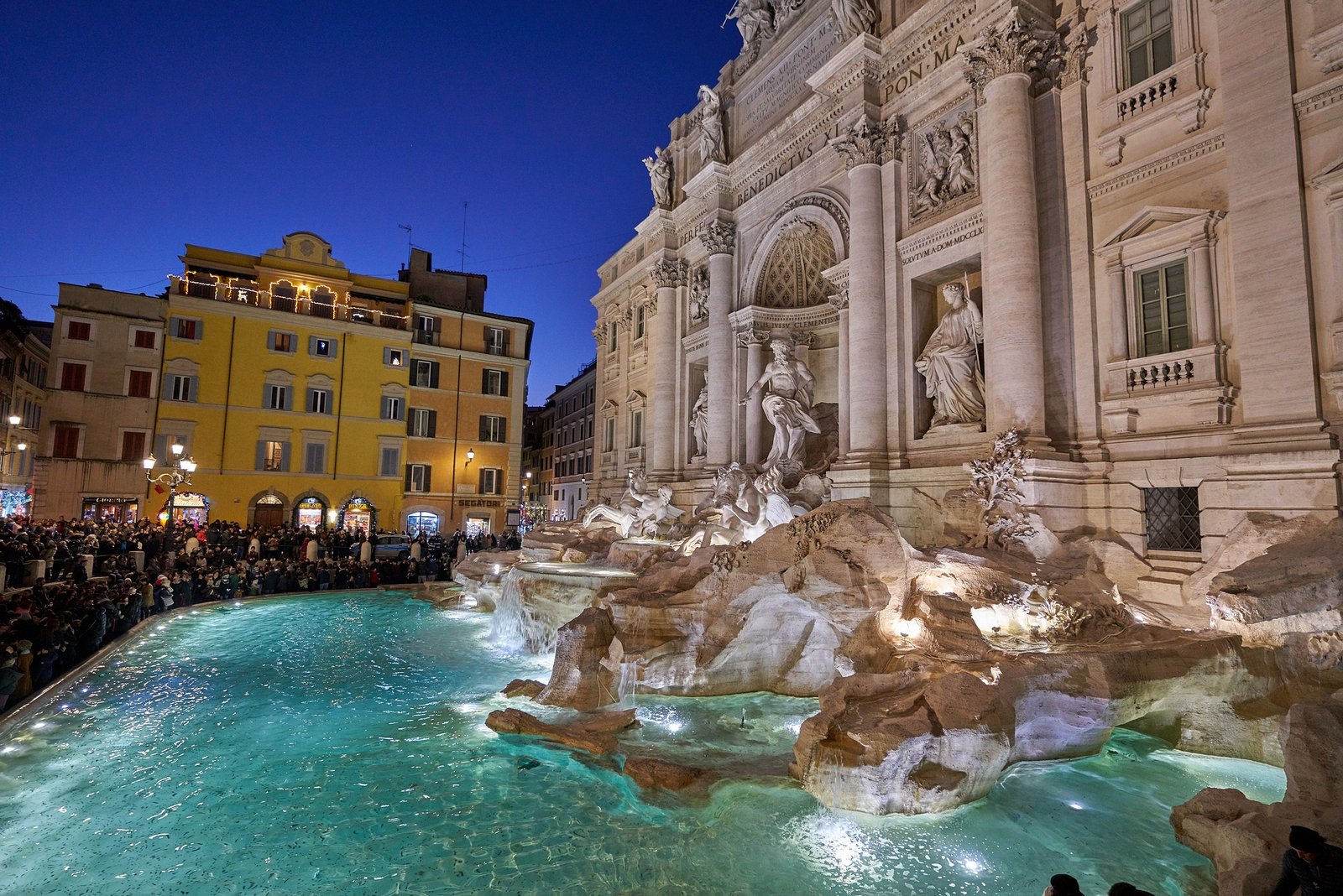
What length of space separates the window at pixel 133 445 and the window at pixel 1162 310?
2959cm

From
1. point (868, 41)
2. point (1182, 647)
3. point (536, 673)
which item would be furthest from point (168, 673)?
point (868, 41)

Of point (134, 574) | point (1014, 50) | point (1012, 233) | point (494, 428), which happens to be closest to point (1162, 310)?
point (1012, 233)

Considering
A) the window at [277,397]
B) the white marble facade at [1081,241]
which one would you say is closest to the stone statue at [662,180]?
the white marble facade at [1081,241]

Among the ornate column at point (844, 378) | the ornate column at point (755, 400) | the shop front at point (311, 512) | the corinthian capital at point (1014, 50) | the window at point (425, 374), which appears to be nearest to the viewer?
the corinthian capital at point (1014, 50)

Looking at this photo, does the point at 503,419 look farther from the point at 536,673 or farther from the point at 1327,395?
the point at 1327,395

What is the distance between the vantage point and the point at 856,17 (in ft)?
42.9

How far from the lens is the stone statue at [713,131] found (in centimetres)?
1805

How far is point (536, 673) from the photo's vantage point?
9516 mm

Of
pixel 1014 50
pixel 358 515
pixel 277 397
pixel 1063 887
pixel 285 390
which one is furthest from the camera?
pixel 358 515

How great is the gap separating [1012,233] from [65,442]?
2953 cm

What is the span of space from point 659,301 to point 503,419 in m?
13.1

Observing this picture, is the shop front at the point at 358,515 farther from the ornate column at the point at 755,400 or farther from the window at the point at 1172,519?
the window at the point at 1172,519

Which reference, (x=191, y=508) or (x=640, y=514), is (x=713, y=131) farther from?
(x=191, y=508)

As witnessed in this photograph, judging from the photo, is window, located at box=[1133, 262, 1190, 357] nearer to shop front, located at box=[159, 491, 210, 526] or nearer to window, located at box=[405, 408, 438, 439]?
window, located at box=[405, 408, 438, 439]
